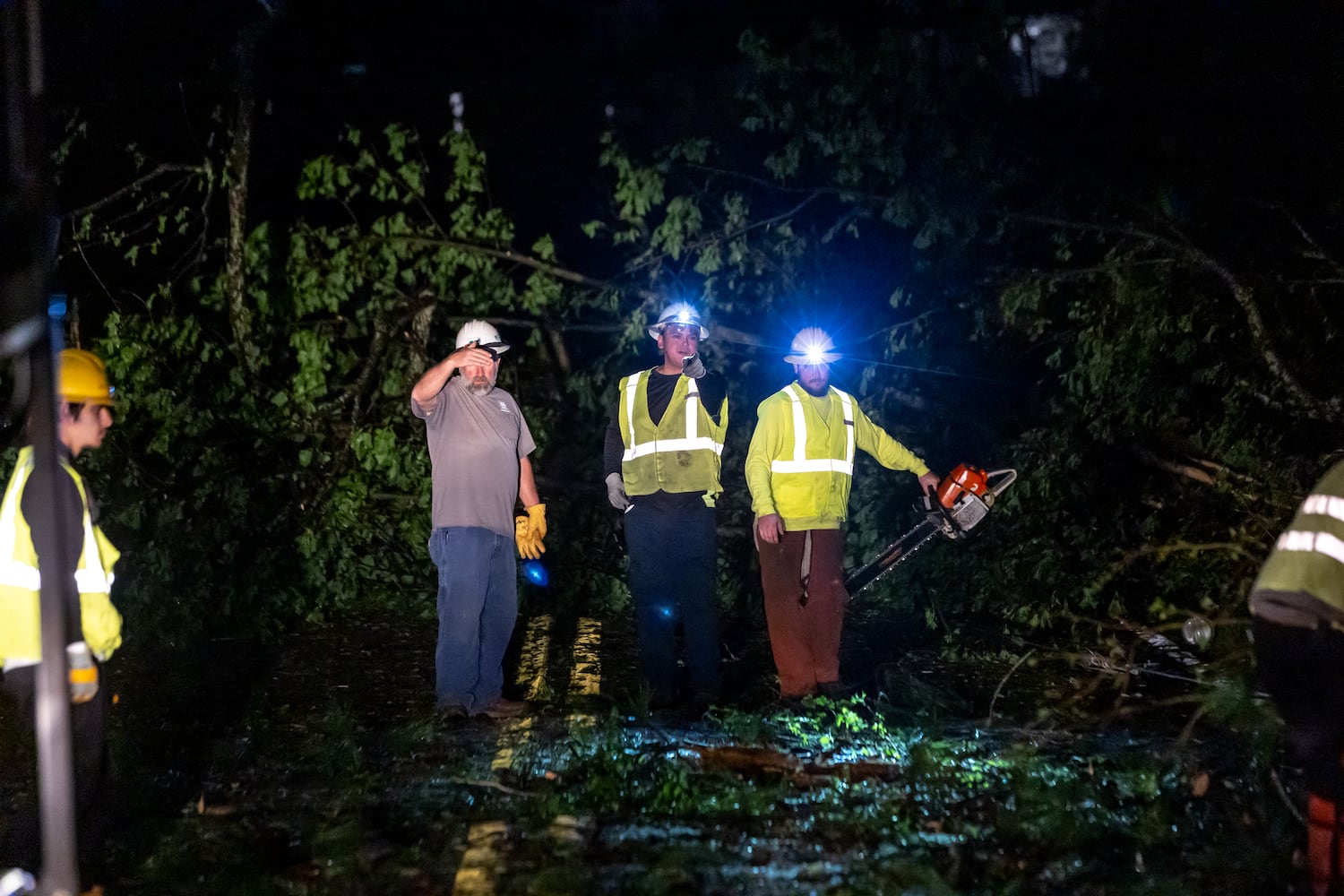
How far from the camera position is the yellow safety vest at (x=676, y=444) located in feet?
19.5

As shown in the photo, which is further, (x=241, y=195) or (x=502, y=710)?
(x=241, y=195)

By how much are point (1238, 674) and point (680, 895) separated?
343 cm

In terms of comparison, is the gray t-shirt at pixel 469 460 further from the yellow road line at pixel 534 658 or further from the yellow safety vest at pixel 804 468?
the yellow safety vest at pixel 804 468

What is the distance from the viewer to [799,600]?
604 cm

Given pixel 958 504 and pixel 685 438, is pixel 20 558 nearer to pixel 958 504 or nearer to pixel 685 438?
pixel 685 438

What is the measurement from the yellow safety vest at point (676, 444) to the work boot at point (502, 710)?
3.85 feet

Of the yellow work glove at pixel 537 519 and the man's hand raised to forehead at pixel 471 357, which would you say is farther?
the yellow work glove at pixel 537 519

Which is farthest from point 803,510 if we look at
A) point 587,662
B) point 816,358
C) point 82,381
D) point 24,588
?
point 24,588

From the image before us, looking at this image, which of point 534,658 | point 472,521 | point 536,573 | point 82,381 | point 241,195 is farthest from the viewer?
point 241,195

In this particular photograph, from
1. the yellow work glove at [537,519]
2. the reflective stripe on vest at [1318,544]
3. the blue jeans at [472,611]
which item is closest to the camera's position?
the reflective stripe on vest at [1318,544]

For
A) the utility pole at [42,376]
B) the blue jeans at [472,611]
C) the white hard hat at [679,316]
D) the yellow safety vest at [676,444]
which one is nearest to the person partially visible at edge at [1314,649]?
the yellow safety vest at [676,444]

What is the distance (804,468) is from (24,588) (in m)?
3.51

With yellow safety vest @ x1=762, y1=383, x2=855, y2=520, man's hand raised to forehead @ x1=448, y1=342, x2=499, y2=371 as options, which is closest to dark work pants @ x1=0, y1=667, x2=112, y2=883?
man's hand raised to forehead @ x1=448, y1=342, x2=499, y2=371

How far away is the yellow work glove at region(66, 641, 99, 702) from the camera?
3.50 m
